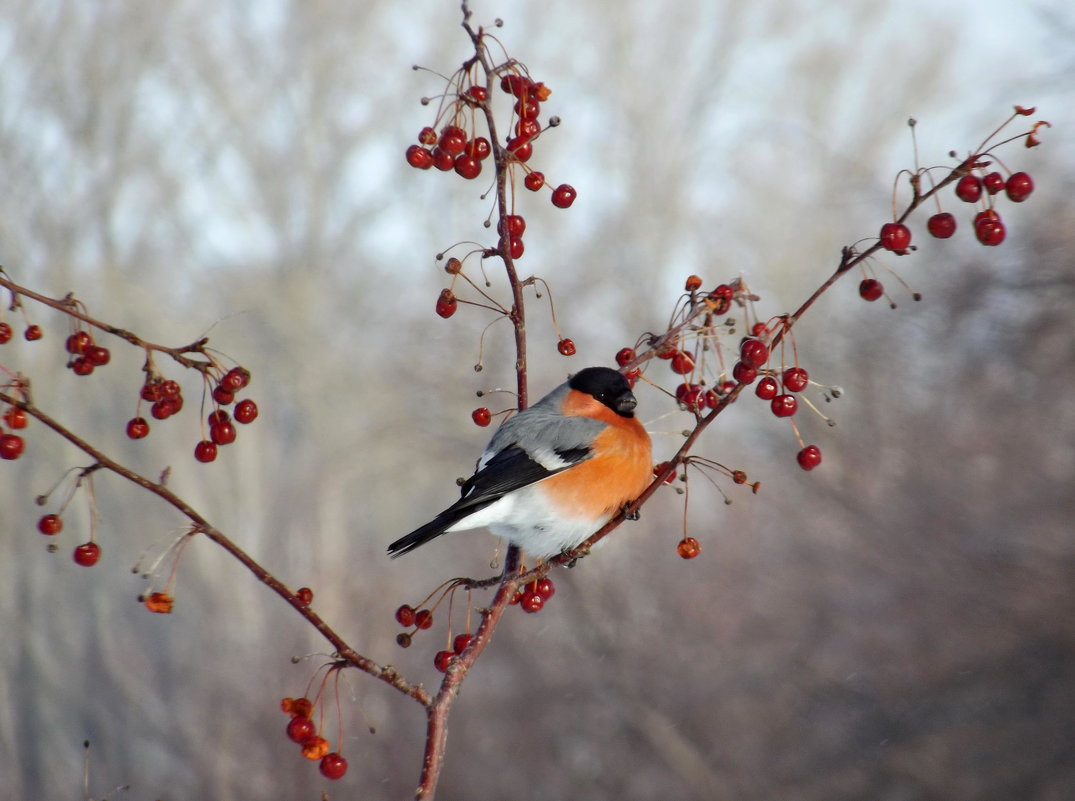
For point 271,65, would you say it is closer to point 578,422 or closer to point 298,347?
point 298,347

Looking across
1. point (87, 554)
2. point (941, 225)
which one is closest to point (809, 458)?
point (941, 225)

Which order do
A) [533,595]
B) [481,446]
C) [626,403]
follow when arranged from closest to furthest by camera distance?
1. [533,595]
2. [626,403]
3. [481,446]

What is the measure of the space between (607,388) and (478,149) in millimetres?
655

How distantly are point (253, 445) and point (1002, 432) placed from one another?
6.78m

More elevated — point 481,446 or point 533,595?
point 481,446

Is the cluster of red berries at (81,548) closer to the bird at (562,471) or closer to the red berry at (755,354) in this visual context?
the bird at (562,471)

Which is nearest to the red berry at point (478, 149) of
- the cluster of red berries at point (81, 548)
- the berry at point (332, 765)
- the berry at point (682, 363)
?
the berry at point (682, 363)

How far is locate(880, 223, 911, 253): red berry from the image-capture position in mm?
1138

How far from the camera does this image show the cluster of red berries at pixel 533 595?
56.4 inches

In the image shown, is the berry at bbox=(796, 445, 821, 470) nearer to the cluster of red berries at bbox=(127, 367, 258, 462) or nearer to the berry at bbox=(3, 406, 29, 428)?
the cluster of red berries at bbox=(127, 367, 258, 462)

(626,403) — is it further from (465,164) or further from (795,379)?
(465,164)

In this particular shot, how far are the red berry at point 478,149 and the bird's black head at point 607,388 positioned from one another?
511 mm

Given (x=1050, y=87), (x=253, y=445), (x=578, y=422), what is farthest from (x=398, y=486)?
(x=578, y=422)

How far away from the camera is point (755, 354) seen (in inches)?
45.3
